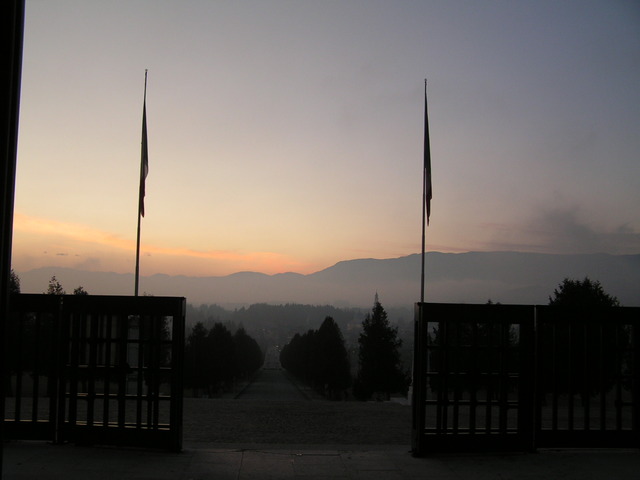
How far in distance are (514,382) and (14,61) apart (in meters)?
7.65

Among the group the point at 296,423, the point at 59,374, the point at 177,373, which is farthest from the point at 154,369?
the point at 296,423

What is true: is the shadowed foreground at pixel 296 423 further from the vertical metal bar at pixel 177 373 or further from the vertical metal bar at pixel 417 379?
the vertical metal bar at pixel 417 379

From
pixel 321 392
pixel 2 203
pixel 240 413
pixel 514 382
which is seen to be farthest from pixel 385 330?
pixel 2 203

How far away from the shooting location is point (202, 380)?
139 feet

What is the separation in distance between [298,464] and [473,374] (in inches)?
107

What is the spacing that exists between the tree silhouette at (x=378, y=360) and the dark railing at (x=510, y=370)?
32.5m

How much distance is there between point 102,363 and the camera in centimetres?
878

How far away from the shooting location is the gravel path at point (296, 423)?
12.8 meters

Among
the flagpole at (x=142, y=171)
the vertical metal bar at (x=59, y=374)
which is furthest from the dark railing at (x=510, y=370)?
the flagpole at (x=142, y=171)

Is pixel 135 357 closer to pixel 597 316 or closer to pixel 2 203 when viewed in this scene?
pixel 2 203

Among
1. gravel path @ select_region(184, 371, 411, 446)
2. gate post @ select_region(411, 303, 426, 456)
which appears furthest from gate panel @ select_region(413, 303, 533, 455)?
gravel path @ select_region(184, 371, 411, 446)

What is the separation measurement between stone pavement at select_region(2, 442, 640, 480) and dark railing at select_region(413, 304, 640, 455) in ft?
0.78

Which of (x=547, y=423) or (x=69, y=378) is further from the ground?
(x=69, y=378)

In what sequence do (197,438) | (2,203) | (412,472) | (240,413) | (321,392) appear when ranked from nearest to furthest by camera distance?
(2,203) < (412,472) < (197,438) < (240,413) < (321,392)
